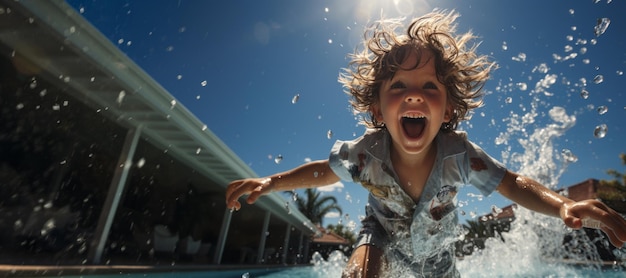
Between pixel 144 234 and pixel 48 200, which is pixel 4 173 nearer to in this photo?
pixel 48 200

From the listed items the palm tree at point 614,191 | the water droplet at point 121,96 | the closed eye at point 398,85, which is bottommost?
the closed eye at point 398,85

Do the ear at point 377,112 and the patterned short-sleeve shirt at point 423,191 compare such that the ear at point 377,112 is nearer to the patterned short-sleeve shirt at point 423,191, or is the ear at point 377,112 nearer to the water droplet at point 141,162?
the patterned short-sleeve shirt at point 423,191

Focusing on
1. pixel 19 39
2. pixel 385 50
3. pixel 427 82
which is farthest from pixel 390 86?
pixel 19 39

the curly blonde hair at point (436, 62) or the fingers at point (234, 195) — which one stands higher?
the curly blonde hair at point (436, 62)

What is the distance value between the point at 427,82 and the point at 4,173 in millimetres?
7276

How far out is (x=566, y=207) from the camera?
62.1 inches

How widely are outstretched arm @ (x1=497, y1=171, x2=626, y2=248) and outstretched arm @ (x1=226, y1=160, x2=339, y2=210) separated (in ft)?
3.82

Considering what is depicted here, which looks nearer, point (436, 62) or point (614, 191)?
point (436, 62)

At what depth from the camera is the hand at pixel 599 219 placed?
139 cm

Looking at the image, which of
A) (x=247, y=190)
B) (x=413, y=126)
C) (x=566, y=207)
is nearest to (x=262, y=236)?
(x=247, y=190)

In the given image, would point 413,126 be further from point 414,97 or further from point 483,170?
point 483,170

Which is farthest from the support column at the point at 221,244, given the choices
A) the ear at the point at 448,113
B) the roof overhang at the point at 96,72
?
the ear at the point at 448,113

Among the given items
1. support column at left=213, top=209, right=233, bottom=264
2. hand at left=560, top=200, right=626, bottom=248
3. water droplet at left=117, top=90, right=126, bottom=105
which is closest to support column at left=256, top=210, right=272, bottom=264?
support column at left=213, top=209, right=233, bottom=264

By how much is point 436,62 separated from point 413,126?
56cm
